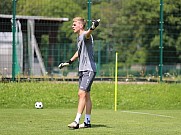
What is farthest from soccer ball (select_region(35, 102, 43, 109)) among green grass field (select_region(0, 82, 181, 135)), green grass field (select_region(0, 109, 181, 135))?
green grass field (select_region(0, 109, 181, 135))

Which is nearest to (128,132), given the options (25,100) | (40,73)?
(25,100)

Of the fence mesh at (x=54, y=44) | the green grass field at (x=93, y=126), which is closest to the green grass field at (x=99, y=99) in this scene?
the green grass field at (x=93, y=126)

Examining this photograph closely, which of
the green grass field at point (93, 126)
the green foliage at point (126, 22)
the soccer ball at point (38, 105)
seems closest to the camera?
the green grass field at point (93, 126)

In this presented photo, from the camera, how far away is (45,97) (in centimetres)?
1788

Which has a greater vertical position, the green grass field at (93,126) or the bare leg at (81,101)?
the bare leg at (81,101)

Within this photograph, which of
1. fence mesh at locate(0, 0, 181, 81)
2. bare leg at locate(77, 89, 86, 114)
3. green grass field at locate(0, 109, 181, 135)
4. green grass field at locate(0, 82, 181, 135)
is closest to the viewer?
green grass field at locate(0, 109, 181, 135)

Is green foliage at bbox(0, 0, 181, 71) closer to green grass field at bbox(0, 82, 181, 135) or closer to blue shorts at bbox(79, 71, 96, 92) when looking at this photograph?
green grass field at bbox(0, 82, 181, 135)

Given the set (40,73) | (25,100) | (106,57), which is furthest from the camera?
(106,57)

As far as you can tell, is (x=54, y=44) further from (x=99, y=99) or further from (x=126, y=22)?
(x=126, y=22)

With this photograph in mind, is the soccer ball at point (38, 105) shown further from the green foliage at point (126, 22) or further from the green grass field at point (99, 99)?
the green foliage at point (126, 22)

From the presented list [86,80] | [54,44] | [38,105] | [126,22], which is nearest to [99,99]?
[38,105]

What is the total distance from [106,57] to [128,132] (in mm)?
20284

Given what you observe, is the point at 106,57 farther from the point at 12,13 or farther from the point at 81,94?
the point at 81,94

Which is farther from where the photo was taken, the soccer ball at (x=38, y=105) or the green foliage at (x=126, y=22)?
the green foliage at (x=126, y=22)
